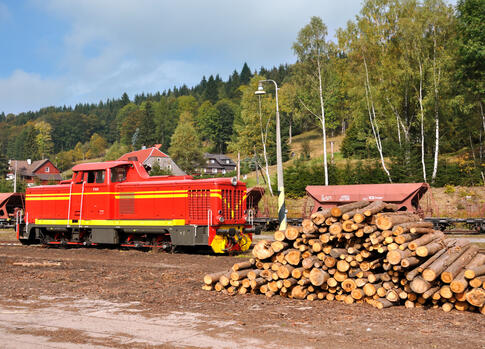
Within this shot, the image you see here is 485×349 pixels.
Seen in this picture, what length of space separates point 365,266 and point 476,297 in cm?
202

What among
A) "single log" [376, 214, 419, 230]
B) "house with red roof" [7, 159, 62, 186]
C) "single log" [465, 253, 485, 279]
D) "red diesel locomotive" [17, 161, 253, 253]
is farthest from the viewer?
"house with red roof" [7, 159, 62, 186]

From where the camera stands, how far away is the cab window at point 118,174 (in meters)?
19.1

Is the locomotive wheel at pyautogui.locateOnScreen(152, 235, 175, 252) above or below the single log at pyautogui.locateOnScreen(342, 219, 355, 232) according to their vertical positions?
below

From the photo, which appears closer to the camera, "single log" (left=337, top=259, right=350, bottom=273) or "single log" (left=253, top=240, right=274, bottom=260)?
"single log" (left=337, top=259, right=350, bottom=273)

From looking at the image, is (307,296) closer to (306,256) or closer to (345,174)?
(306,256)

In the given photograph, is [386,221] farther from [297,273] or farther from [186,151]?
[186,151]

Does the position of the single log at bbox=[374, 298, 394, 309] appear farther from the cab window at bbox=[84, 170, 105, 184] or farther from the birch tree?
the birch tree

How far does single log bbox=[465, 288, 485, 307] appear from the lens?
25.3 ft

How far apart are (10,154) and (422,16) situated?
Result: 17006 centimetres

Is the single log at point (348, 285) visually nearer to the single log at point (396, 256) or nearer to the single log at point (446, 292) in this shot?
the single log at point (396, 256)

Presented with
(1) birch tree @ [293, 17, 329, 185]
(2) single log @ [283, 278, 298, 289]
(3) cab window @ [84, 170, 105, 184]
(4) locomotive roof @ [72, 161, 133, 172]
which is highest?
(1) birch tree @ [293, 17, 329, 185]

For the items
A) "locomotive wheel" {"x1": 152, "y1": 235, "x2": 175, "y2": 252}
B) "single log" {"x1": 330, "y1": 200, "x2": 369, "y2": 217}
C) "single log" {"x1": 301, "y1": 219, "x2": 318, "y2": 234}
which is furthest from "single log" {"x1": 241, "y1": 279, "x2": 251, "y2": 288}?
"locomotive wheel" {"x1": 152, "y1": 235, "x2": 175, "y2": 252}

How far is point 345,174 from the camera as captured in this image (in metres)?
42.5

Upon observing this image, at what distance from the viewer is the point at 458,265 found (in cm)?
838
